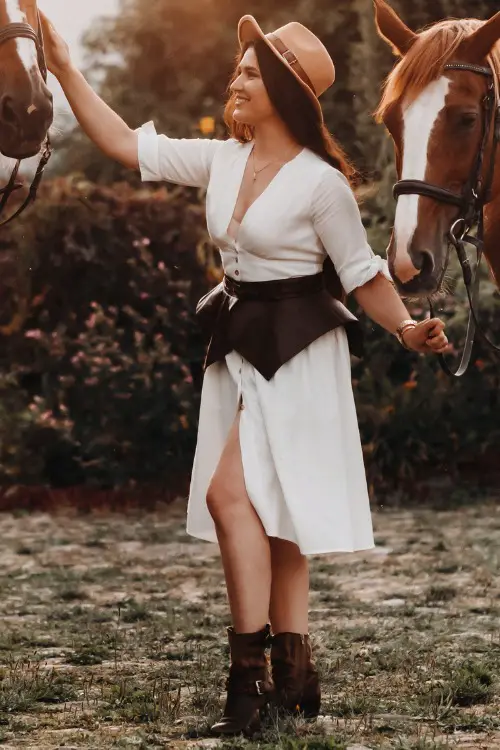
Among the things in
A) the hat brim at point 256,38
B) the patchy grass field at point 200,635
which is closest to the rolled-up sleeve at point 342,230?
the hat brim at point 256,38

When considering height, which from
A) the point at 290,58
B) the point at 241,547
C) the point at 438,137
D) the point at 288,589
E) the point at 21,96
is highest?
the point at 290,58

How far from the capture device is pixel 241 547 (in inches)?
148

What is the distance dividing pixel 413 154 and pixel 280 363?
75 centimetres

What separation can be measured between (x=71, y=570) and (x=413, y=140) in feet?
12.0

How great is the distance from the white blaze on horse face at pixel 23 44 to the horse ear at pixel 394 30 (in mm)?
1166

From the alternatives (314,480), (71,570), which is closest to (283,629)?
(314,480)

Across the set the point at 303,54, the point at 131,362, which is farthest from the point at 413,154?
the point at 131,362

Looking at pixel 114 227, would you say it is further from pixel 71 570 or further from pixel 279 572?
pixel 279 572

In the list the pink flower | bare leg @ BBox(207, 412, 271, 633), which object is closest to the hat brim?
bare leg @ BBox(207, 412, 271, 633)

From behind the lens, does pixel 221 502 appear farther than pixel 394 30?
No

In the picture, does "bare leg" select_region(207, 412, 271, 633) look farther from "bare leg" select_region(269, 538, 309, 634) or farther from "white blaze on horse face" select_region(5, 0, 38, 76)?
"white blaze on horse face" select_region(5, 0, 38, 76)

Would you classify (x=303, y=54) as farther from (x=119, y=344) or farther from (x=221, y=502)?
(x=119, y=344)

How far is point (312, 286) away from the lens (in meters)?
3.94

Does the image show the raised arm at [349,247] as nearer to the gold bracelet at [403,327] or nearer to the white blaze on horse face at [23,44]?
the gold bracelet at [403,327]
